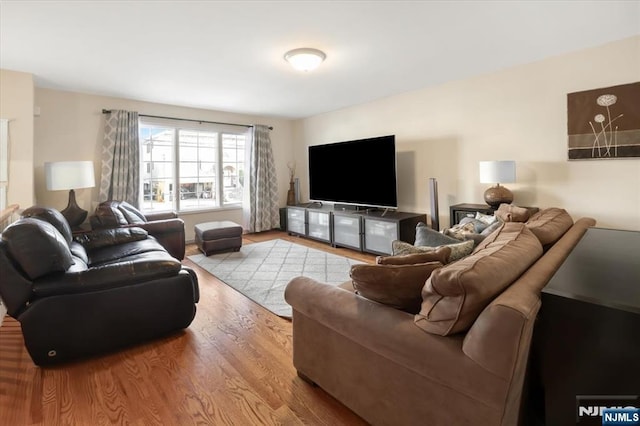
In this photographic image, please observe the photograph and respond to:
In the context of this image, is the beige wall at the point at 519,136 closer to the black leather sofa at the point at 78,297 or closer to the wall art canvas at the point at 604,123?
the wall art canvas at the point at 604,123

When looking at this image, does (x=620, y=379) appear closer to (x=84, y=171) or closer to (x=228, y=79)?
(x=228, y=79)

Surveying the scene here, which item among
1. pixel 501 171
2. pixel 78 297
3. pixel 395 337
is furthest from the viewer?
pixel 501 171

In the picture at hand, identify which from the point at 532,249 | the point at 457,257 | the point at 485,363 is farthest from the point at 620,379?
the point at 457,257

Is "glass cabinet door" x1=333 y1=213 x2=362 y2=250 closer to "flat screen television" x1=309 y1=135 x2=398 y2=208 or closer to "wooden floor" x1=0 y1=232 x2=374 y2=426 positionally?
"flat screen television" x1=309 y1=135 x2=398 y2=208

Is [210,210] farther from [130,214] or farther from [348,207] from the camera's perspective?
[348,207]

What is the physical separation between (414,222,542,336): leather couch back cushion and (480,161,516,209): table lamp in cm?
231

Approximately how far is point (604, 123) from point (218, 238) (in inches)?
186

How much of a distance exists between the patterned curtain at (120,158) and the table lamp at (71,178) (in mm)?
616

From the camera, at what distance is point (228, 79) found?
3.87 metres

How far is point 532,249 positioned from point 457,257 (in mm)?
339

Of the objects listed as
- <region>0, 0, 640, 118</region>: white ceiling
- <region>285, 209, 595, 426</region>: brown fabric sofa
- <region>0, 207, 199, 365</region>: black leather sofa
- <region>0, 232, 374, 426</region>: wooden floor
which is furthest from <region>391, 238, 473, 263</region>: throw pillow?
<region>0, 0, 640, 118</region>: white ceiling

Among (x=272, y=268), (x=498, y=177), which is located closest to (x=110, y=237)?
(x=272, y=268)

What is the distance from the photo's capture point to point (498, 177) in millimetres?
3324

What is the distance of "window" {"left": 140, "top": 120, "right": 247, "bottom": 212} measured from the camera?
17.1ft
